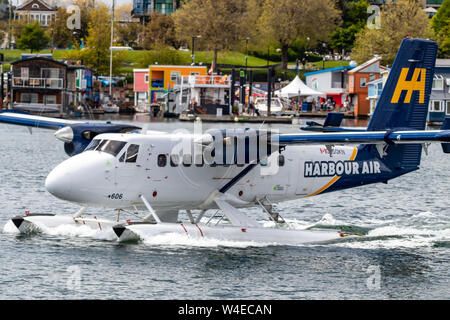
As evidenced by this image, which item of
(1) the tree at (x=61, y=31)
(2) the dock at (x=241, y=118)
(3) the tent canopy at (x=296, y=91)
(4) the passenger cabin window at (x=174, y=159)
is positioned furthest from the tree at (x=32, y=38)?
(4) the passenger cabin window at (x=174, y=159)

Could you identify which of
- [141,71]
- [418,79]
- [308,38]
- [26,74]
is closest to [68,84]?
[26,74]

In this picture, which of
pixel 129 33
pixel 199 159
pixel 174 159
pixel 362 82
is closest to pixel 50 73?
pixel 362 82

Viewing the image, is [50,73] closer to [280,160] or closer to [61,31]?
[61,31]

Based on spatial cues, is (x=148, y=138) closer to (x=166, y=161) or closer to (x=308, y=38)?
(x=166, y=161)

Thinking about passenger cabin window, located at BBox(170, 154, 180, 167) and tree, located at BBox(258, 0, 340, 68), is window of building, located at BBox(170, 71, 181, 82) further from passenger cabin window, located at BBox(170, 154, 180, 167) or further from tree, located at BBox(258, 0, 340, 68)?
passenger cabin window, located at BBox(170, 154, 180, 167)

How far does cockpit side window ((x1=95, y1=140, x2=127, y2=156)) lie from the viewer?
72.6ft

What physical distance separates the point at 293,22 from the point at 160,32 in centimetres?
2922

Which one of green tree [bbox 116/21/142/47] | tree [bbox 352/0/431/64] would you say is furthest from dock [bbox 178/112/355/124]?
green tree [bbox 116/21/142/47]

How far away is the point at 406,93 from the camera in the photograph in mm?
25562

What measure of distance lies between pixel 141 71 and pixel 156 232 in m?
104

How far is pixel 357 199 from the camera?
36312 mm

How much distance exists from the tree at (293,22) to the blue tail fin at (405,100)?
11974 centimetres

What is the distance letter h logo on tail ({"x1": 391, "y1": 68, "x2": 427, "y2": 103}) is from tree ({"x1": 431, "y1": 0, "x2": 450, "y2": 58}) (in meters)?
105
